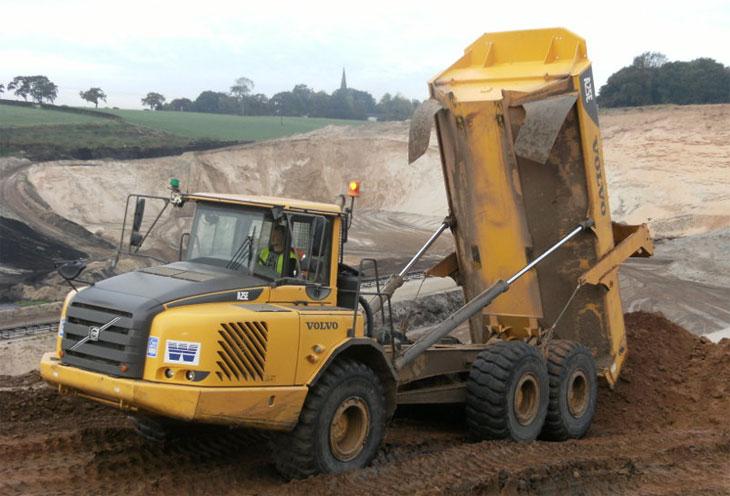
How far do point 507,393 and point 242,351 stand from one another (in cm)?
300

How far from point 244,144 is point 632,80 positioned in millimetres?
25992

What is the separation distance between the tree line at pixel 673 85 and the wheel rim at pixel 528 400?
1923 inches

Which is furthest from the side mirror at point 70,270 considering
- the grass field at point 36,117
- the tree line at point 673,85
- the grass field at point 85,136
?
the tree line at point 673,85

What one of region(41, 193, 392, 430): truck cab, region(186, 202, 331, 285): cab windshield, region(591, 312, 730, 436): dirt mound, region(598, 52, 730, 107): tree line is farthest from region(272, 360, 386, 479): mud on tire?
region(598, 52, 730, 107): tree line

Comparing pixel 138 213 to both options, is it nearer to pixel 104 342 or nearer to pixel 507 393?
pixel 104 342

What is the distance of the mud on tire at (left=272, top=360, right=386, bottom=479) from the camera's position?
6.23 metres

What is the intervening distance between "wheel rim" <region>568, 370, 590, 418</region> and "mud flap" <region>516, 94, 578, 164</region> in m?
2.41

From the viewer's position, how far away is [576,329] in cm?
929

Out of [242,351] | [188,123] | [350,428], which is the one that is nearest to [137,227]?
[242,351]

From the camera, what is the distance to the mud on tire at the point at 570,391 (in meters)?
8.34

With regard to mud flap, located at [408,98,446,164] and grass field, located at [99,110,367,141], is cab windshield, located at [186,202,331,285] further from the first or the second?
grass field, located at [99,110,367,141]

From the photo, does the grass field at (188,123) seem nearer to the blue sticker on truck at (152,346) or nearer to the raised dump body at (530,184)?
the raised dump body at (530,184)

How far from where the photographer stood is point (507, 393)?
7.73m

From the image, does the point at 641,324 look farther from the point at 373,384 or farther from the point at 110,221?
the point at 110,221
